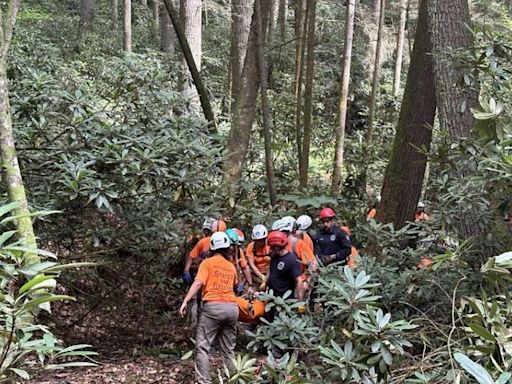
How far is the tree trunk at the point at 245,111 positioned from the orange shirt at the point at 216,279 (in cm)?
280

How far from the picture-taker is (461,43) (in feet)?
19.0

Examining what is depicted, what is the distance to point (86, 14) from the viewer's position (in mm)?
22938

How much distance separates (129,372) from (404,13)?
1570 cm

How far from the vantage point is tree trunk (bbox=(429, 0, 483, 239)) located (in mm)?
5547

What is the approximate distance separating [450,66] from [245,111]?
421 cm

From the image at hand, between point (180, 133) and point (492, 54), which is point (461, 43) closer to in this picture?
A: point (492, 54)

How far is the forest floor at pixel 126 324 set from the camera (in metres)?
6.09

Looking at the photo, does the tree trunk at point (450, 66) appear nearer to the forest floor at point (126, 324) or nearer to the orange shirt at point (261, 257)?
the orange shirt at point (261, 257)

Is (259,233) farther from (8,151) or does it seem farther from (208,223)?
(8,151)

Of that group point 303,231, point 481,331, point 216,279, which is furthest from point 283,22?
point 481,331

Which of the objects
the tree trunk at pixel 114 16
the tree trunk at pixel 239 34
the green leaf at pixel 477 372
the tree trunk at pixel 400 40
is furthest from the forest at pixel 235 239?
the tree trunk at pixel 114 16

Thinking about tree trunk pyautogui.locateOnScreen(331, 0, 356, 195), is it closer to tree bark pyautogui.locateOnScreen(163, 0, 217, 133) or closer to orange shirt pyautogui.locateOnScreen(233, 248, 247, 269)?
tree bark pyautogui.locateOnScreen(163, 0, 217, 133)

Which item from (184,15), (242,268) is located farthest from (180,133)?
(184,15)

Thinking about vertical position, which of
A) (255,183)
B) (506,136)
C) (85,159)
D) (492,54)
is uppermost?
(492,54)
